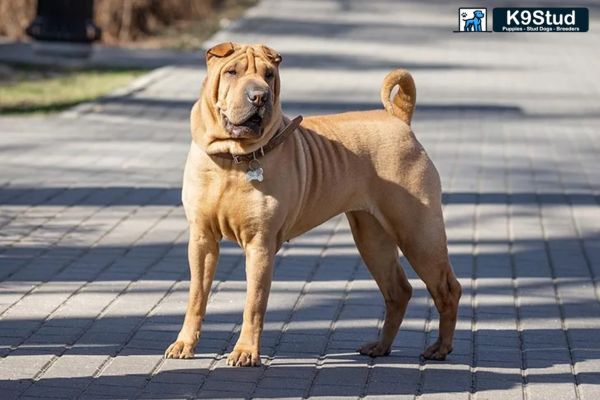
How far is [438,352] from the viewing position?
238 inches

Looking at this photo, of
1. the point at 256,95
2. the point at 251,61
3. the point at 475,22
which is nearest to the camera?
the point at 256,95

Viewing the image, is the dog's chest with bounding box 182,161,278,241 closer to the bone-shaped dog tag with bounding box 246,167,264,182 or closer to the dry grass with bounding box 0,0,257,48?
the bone-shaped dog tag with bounding box 246,167,264,182

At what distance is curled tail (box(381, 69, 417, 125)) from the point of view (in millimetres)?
6105

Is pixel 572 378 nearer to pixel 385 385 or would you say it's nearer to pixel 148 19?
pixel 385 385

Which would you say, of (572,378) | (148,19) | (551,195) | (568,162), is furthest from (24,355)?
(148,19)

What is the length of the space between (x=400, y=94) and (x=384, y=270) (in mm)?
862

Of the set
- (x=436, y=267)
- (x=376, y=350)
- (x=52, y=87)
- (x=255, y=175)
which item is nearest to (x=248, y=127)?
(x=255, y=175)

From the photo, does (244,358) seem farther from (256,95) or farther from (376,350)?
(256,95)

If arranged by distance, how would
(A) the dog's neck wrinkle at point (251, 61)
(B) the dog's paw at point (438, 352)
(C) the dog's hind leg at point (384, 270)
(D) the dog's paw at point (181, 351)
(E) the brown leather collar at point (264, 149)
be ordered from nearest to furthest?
(A) the dog's neck wrinkle at point (251, 61) < (E) the brown leather collar at point (264, 149) < (D) the dog's paw at point (181, 351) < (B) the dog's paw at point (438, 352) < (C) the dog's hind leg at point (384, 270)

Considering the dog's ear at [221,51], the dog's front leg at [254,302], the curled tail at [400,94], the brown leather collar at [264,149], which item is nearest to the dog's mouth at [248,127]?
the brown leather collar at [264,149]

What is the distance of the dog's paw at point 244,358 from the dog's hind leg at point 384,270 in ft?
2.10

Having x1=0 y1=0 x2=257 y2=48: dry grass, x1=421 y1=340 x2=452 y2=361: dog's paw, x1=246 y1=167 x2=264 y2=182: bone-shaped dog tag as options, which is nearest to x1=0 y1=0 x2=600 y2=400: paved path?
x1=421 y1=340 x2=452 y2=361: dog's paw

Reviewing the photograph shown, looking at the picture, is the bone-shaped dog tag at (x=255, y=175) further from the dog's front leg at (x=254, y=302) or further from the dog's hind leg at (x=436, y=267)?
→ the dog's hind leg at (x=436, y=267)

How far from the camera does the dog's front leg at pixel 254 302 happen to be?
568cm
